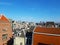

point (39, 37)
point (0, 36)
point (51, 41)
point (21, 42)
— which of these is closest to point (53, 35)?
point (51, 41)

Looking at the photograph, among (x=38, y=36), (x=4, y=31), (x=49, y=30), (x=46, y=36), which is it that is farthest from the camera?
(x=4, y=31)

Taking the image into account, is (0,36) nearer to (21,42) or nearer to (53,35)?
(21,42)

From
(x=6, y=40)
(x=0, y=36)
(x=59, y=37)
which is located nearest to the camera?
(x=59, y=37)

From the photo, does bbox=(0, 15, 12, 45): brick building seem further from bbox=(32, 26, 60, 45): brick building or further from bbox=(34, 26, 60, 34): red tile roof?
bbox=(34, 26, 60, 34): red tile roof

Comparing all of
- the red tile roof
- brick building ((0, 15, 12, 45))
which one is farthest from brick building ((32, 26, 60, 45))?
brick building ((0, 15, 12, 45))

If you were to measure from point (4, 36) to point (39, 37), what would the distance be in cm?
1230

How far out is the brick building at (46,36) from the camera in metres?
30.9

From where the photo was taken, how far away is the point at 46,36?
105 ft

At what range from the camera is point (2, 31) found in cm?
3944

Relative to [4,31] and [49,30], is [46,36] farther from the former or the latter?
[4,31]

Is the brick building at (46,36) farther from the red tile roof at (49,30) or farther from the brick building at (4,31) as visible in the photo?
the brick building at (4,31)

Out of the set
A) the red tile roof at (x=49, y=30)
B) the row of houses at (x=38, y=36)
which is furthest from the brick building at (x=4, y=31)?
the red tile roof at (x=49, y=30)

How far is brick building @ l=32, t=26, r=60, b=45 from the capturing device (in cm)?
3094

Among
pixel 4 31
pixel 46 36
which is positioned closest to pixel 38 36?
pixel 46 36
